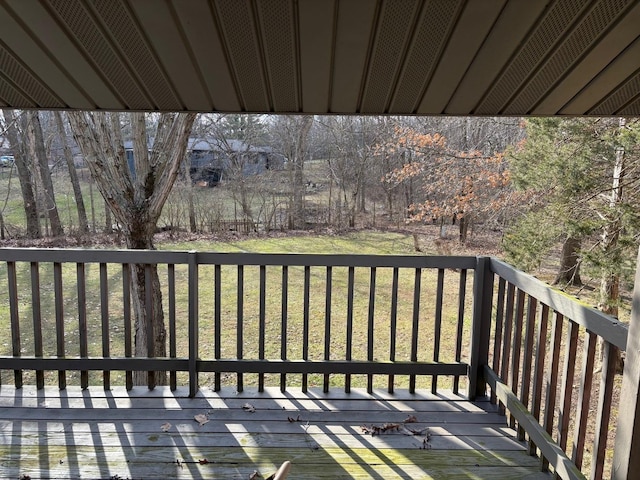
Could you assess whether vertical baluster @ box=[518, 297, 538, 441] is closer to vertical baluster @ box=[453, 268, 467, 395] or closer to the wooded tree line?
vertical baluster @ box=[453, 268, 467, 395]

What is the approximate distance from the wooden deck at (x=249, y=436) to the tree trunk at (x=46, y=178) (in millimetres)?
11075

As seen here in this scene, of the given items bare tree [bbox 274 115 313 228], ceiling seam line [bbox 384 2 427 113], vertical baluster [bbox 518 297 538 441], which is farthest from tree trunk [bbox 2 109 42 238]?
vertical baluster [bbox 518 297 538 441]

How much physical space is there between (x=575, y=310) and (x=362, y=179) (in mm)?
13022

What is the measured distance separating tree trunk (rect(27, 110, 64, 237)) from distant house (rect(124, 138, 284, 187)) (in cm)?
399

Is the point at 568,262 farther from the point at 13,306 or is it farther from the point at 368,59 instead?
the point at 13,306

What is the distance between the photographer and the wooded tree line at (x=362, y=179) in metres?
5.35

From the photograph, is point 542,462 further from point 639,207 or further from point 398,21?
point 639,207

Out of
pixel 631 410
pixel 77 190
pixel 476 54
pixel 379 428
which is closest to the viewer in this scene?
pixel 631 410

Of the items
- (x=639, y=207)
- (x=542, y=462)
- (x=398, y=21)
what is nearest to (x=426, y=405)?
(x=542, y=462)

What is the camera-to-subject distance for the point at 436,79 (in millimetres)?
2340

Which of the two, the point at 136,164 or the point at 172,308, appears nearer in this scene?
the point at 172,308

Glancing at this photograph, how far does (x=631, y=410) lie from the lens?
168 centimetres

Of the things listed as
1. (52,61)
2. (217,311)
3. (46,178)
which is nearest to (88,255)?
(217,311)

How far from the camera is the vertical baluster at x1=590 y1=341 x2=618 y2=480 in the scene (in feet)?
6.55
